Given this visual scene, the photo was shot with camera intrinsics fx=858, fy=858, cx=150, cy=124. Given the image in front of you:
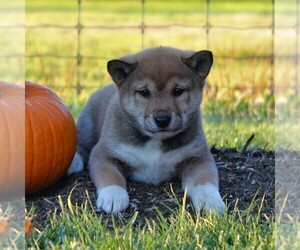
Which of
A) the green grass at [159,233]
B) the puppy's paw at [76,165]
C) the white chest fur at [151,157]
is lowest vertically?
the green grass at [159,233]

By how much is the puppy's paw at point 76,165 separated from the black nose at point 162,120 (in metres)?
1.03

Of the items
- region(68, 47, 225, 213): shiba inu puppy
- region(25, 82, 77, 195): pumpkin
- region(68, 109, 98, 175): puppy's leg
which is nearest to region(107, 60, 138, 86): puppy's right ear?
region(68, 47, 225, 213): shiba inu puppy

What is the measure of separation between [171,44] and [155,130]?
285 inches

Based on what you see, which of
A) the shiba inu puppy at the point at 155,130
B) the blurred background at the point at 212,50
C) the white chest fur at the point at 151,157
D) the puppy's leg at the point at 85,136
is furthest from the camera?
the blurred background at the point at 212,50

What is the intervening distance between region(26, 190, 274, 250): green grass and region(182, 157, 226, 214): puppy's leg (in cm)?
19

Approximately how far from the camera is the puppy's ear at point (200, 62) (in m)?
5.57

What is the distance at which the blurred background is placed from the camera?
7535 mm

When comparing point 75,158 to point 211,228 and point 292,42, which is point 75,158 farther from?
point 292,42

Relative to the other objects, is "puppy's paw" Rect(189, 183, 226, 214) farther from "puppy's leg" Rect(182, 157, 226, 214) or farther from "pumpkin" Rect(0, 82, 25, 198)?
"pumpkin" Rect(0, 82, 25, 198)

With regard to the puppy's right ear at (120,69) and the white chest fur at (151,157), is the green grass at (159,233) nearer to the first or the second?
the white chest fur at (151,157)

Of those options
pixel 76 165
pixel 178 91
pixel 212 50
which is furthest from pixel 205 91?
pixel 178 91

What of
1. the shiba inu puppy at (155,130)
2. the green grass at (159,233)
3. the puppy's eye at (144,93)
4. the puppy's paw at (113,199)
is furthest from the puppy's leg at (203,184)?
the puppy's eye at (144,93)

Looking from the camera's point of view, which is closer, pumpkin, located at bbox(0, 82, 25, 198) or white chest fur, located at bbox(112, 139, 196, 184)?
pumpkin, located at bbox(0, 82, 25, 198)

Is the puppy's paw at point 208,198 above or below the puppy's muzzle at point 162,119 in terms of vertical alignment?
below
